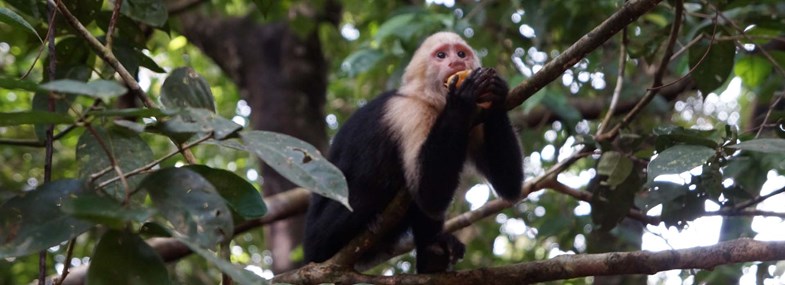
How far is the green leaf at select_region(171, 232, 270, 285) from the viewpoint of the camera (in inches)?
73.2

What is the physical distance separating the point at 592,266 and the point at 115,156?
68.2 inches

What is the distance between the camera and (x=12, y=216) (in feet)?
7.00

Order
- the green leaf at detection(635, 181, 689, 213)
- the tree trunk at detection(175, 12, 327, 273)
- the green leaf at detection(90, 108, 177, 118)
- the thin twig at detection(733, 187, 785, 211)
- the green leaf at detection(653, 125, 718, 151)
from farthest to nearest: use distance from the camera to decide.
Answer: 1. the tree trunk at detection(175, 12, 327, 273)
2. the green leaf at detection(635, 181, 689, 213)
3. the thin twig at detection(733, 187, 785, 211)
4. the green leaf at detection(653, 125, 718, 151)
5. the green leaf at detection(90, 108, 177, 118)

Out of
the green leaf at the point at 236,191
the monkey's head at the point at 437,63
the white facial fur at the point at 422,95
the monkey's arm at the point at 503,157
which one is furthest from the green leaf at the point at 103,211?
the monkey's head at the point at 437,63

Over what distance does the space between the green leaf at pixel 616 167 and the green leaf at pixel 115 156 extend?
208cm

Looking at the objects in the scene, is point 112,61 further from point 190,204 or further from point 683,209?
point 683,209

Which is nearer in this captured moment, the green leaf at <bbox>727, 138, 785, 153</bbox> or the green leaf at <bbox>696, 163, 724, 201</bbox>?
the green leaf at <bbox>727, 138, 785, 153</bbox>

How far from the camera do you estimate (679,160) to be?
9.97 ft

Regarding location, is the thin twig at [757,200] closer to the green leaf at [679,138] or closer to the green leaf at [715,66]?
the green leaf at [679,138]

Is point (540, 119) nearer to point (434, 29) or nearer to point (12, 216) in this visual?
point (434, 29)

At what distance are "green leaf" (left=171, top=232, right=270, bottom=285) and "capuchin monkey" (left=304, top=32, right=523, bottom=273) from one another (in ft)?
5.92

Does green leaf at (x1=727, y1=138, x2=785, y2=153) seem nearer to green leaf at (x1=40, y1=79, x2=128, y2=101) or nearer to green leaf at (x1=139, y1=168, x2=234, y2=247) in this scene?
green leaf at (x1=139, y1=168, x2=234, y2=247)

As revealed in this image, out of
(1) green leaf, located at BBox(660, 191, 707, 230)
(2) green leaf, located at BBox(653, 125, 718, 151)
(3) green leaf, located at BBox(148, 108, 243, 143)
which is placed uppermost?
(3) green leaf, located at BBox(148, 108, 243, 143)

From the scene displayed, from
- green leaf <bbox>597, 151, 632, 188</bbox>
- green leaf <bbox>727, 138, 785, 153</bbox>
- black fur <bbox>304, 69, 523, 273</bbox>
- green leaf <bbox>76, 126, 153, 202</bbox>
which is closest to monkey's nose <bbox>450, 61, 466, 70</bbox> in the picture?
black fur <bbox>304, 69, 523, 273</bbox>
